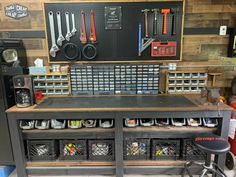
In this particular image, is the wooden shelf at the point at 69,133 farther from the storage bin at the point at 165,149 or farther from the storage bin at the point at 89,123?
the storage bin at the point at 165,149

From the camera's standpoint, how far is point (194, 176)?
214cm

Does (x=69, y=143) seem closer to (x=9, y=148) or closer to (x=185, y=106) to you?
(x=9, y=148)

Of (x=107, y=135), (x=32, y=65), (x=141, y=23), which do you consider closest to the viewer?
(x=107, y=135)

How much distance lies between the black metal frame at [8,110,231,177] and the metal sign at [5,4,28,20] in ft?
4.10

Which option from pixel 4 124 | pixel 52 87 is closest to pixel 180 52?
pixel 52 87

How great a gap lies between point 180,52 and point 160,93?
1.90ft

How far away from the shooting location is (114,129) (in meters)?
2.00

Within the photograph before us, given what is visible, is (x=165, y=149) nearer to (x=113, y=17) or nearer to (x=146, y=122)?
(x=146, y=122)

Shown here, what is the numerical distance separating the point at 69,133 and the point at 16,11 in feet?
5.42

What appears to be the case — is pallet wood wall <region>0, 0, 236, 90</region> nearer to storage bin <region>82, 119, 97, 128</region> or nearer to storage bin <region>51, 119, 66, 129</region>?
storage bin <region>51, 119, 66, 129</region>

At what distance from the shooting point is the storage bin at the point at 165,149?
2092 mm

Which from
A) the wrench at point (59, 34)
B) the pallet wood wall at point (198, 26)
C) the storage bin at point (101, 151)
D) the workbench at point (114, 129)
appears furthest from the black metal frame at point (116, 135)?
the wrench at point (59, 34)

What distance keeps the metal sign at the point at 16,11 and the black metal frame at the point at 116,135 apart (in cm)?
125

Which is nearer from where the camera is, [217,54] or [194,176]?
[194,176]
